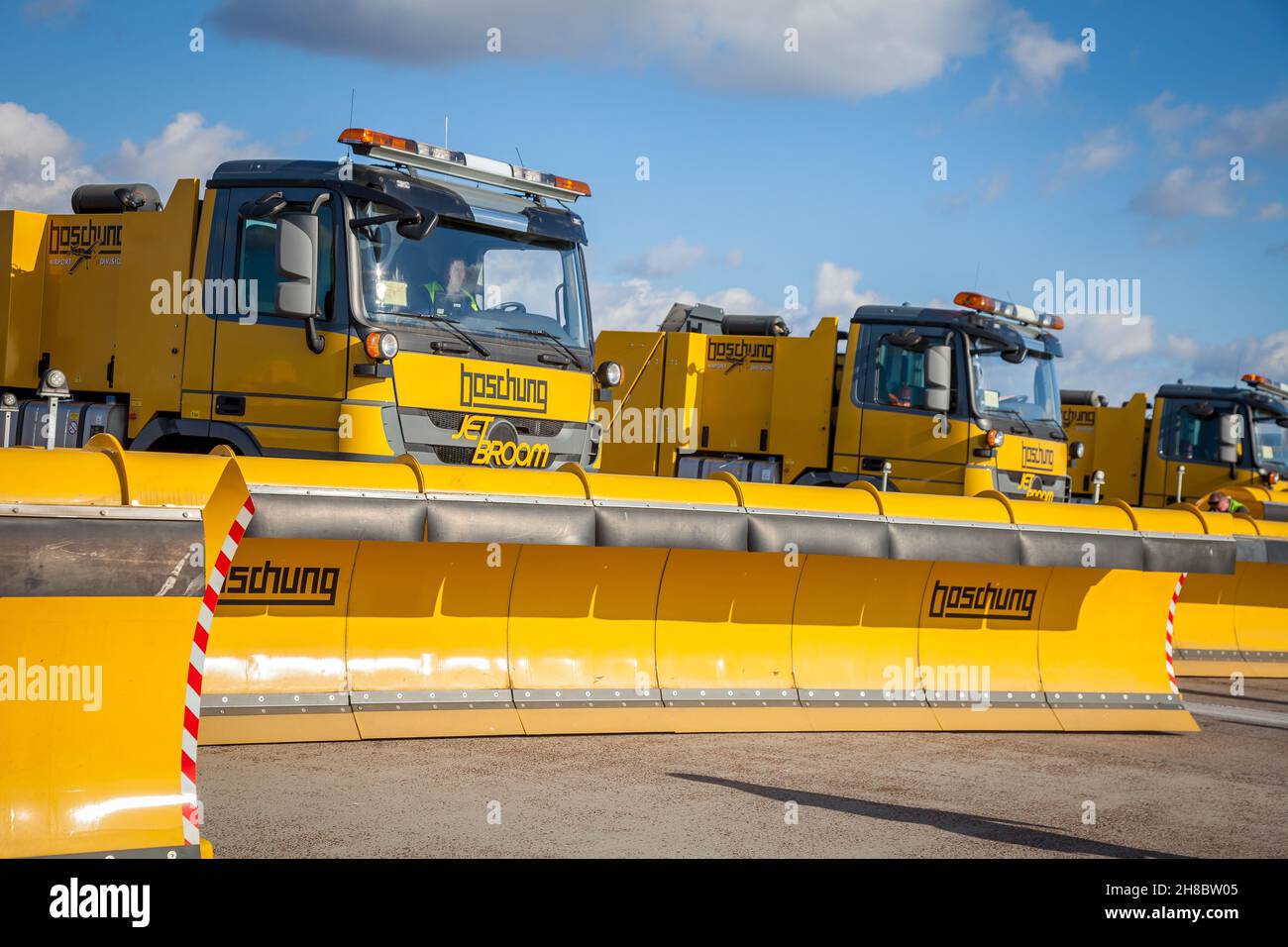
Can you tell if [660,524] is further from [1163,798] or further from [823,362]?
[823,362]

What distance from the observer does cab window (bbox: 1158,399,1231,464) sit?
767 inches

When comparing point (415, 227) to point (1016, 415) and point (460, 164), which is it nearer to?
point (460, 164)

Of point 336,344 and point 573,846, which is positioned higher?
point 336,344

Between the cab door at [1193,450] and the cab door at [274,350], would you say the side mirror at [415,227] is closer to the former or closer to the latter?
the cab door at [274,350]

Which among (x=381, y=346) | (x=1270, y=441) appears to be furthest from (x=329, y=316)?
(x=1270, y=441)

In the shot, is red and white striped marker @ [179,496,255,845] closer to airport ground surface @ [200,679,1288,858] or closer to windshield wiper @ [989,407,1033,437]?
airport ground surface @ [200,679,1288,858]

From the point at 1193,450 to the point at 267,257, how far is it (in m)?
15.7

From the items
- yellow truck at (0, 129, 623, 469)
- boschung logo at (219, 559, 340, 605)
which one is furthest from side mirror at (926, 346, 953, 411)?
boschung logo at (219, 559, 340, 605)

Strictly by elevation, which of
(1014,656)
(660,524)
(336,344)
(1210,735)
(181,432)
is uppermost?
(336,344)

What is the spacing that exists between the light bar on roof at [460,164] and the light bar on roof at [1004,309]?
5.20 metres

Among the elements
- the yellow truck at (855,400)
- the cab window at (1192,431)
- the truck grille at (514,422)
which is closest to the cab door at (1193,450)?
the cab window at (1192,431)
